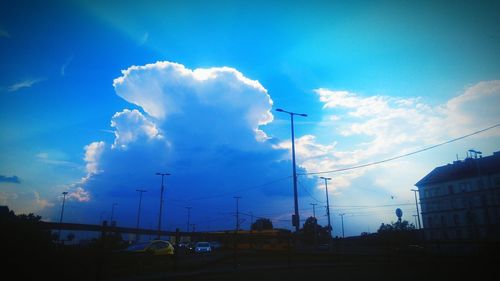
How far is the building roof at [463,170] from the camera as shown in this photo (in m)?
64.8

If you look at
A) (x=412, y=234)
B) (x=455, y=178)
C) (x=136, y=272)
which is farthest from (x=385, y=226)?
(x=136, y=272)

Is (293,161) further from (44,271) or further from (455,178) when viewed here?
(455,178)

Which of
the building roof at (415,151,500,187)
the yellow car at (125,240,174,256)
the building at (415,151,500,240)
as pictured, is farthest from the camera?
the building roof at (415,151,500,187)

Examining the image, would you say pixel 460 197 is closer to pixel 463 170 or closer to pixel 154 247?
pixel 463 170

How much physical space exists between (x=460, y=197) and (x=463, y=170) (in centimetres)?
659

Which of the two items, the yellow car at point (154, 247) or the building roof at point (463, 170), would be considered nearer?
the yellow car at point (154, 247)

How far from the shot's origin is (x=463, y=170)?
71750mm

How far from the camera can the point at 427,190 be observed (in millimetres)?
78438

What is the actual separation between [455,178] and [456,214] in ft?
26.9

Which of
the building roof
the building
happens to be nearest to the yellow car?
the building

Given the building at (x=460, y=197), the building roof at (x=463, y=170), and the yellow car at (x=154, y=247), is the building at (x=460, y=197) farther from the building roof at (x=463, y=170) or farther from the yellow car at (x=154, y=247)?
the yellow car at (x=154, y=247)

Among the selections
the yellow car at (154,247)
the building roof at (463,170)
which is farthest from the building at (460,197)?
the yellow car at (154,247)

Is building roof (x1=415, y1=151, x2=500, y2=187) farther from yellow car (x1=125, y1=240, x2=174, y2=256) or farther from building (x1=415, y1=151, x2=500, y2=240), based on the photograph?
yellow car (x1=125, y1=240, x2=174, y2=256)

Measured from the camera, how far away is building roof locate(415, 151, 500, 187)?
64750 mm
